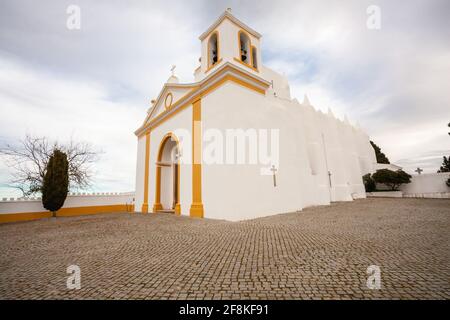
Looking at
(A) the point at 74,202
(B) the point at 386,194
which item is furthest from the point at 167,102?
(B) the point at 386,194

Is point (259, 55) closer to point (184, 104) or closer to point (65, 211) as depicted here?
point (184, 104)

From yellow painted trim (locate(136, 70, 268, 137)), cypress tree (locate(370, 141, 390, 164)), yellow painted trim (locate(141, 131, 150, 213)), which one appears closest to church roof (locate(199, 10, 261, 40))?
yellow painted trim (locate(136, 70, 268, 137))

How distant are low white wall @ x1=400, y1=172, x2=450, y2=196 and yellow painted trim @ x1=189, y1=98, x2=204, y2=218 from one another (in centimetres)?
2754

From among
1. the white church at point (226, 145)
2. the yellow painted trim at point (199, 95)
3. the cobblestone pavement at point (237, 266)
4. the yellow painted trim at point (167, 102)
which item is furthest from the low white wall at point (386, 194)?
the yellow painted trim at point (167, 102)

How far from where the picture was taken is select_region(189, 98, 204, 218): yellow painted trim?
890 centimetres

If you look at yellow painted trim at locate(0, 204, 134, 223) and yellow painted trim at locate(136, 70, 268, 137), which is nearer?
yellow painted trim at locate(136, 70, 268, 137)

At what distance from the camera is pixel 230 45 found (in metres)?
9.95

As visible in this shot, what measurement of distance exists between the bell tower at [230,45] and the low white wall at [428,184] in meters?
25.4

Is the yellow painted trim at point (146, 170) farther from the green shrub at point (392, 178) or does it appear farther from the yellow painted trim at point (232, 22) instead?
the green shrub at point (392, 178)

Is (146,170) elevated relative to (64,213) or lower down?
elevated

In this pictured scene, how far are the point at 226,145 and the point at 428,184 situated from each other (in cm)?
2762

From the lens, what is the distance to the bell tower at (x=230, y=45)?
998 centimetres

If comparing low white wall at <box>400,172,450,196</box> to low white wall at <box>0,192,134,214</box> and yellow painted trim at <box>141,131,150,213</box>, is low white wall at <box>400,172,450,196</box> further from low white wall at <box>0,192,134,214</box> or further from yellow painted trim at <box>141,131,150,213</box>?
low white wall at <box>0,192,134,214</box>

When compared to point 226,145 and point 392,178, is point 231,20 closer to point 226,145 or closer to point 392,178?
point 226,145
